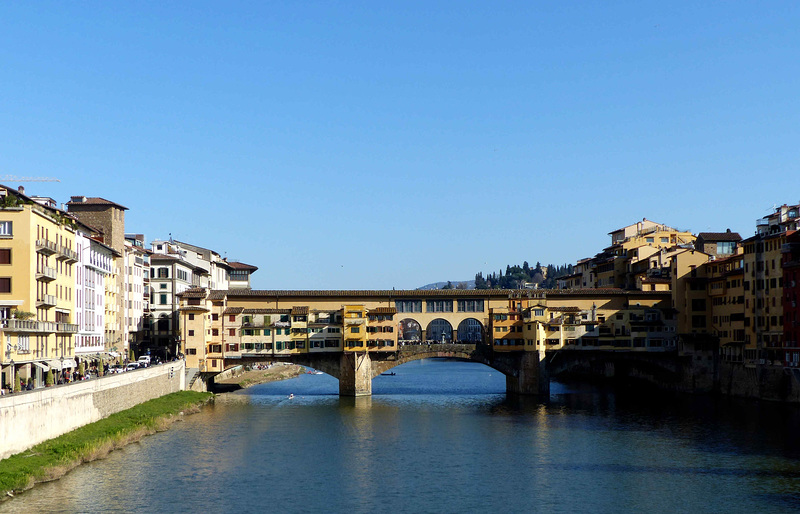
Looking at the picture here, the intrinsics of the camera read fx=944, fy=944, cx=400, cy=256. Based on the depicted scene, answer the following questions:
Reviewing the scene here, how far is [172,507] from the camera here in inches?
1801

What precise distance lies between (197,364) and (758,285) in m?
57.3

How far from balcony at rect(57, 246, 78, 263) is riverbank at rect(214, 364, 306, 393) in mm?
35767

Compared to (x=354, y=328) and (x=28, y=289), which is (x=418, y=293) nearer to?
(x=354, y=328)

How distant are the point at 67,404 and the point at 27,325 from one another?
8347 millimetres

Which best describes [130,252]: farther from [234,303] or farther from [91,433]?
[91,433]

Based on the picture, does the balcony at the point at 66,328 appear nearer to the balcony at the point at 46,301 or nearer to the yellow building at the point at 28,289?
the yellow building at the point at 28,289

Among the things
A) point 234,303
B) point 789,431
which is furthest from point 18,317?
point 789,431

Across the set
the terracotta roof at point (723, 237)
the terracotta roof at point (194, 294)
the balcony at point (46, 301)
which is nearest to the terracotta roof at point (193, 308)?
the terracotta roof at point (194, 294)

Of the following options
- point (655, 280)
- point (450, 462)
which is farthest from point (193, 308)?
point (655, 280)

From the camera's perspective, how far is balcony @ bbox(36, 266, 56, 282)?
218ft

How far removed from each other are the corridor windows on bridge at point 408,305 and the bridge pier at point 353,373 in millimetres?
8963

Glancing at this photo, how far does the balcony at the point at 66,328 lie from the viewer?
70994 mm

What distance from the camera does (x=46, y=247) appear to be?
6681 centimetres

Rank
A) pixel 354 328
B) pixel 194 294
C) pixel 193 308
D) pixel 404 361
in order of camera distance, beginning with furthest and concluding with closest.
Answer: pixel 404 361, pixel 354 328, pixel 194 294, pixel 193 308
